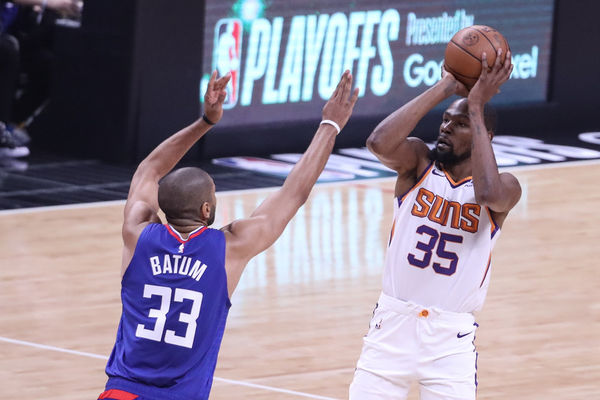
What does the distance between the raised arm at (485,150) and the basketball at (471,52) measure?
0.30ft

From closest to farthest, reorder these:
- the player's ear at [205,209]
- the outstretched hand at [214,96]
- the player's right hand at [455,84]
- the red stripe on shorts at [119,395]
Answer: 1. the red stripe on shorts at [119,395]
2. the player's ear at [205,209]
3. the outstretched hand at [214,96]
4. the player's right hand at [455,84]

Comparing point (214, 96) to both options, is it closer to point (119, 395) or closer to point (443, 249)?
point (443, 249)

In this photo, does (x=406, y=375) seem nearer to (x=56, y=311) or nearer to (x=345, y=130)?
(x=56, y=311)

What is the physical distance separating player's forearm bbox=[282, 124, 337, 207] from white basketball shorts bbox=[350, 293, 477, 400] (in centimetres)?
87

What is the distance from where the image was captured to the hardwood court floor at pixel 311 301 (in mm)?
7355

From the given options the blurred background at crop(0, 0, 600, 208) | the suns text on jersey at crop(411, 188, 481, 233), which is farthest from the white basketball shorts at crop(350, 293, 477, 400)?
the blurred background at crop(0, 0, 600, 208)

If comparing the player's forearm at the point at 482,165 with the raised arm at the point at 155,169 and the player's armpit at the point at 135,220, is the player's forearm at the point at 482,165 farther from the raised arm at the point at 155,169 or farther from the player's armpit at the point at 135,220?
the player's armpit at the point at 135,220

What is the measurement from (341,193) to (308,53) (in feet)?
7.16

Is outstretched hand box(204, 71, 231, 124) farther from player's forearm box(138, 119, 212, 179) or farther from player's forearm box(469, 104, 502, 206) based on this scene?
player's forearm box(469, 104, 502, 206)

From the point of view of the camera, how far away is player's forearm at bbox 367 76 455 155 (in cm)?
543

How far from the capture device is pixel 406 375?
535cm

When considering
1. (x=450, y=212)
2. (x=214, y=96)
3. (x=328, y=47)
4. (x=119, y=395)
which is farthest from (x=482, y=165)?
(x=328, y=47)

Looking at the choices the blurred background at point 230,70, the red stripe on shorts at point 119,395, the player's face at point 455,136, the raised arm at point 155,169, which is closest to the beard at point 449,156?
the player's face at point 455,136

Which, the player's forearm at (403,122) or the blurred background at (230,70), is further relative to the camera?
the blurred background at (230,70)
